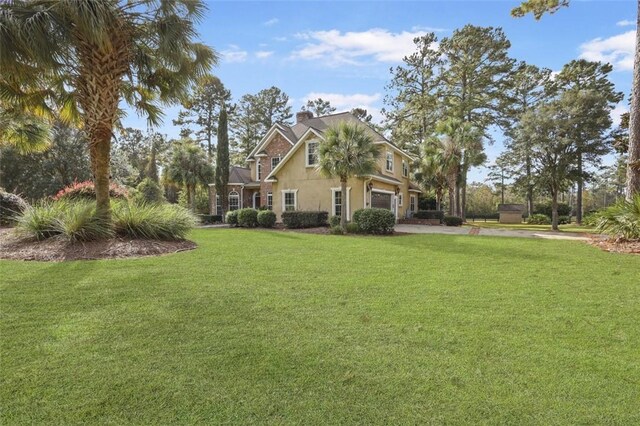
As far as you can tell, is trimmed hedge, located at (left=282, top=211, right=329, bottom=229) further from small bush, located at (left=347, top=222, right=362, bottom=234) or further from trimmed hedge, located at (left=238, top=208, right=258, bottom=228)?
small bush, located at (left=347, top=222, right=362, bottom=234)

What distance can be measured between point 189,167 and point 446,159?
19.5m

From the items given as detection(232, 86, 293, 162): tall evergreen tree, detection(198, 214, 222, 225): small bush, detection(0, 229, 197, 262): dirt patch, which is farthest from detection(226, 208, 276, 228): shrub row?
detection(232, 86, 293, 162): tall evergreen tree

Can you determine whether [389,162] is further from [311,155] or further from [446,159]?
[311,155]

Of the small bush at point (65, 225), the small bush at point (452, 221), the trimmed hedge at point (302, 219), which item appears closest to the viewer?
the small bush at point (65, 225)

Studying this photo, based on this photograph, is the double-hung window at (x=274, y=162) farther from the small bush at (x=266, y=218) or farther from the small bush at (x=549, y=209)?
the small bush at (x=549, y=209)

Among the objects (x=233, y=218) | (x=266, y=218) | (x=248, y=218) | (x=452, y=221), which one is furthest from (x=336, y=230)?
(x=452, y=221)

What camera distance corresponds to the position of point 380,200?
21.7 meters

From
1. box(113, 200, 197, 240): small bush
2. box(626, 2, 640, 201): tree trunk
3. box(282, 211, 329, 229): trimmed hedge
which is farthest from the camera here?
box(282, 211, 329, 229): trimmed hedge

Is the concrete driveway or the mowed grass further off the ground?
the concrete driveway

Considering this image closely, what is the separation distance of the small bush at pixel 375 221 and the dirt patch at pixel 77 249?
870cm

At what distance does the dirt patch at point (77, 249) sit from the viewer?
7139 mm

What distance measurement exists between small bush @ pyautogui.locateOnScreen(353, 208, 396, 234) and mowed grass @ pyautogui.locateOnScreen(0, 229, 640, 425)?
9068mm

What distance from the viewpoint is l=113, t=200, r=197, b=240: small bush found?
29.0 feet

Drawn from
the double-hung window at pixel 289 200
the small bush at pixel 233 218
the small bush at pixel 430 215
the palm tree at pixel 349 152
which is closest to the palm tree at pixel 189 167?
the small bush at pixel 233 218
